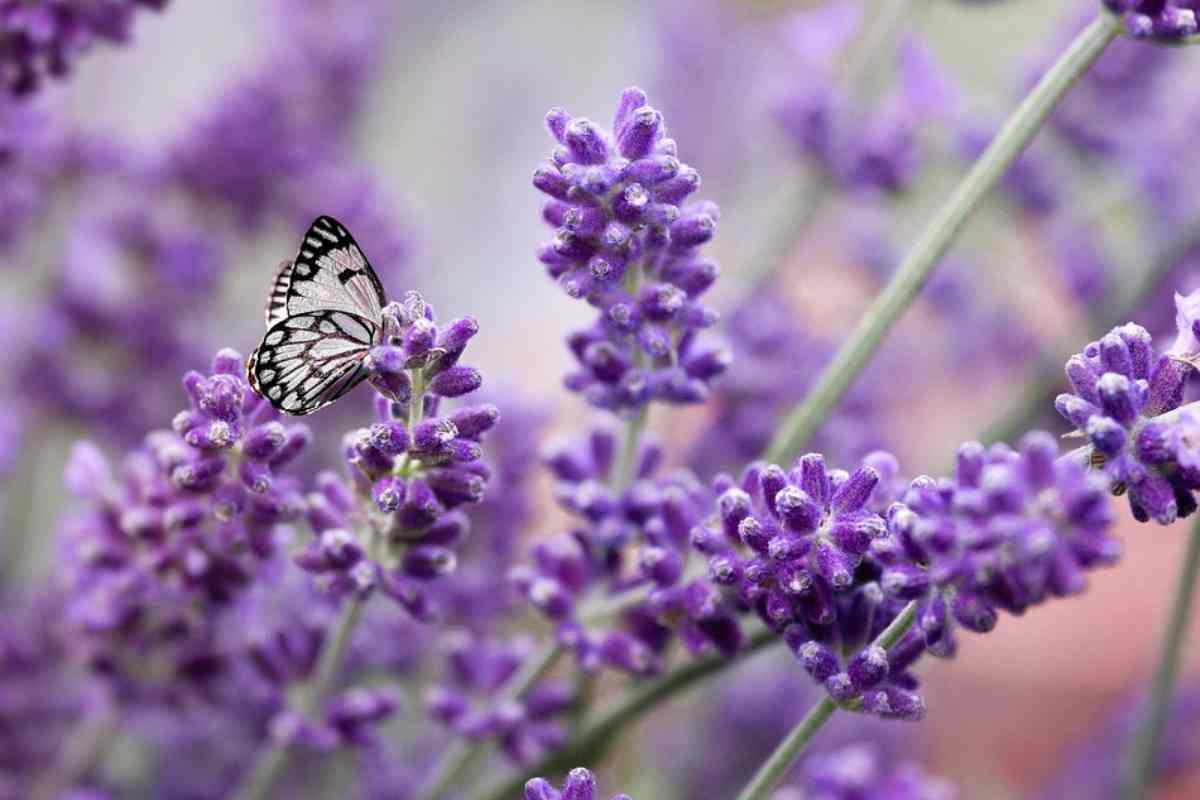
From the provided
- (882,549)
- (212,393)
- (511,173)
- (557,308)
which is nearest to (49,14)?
(212,393)

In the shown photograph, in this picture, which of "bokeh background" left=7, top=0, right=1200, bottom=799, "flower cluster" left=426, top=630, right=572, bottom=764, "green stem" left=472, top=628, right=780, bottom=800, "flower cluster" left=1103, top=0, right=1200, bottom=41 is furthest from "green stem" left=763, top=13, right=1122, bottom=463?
"bokeh background" left=7, top=0, right=1200, bottom=799

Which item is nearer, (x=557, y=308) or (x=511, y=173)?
(x=511, y=173)

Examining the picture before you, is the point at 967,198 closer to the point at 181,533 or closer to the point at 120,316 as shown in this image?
the point at 181,533

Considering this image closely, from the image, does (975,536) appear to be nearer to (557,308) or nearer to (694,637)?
(694,637)

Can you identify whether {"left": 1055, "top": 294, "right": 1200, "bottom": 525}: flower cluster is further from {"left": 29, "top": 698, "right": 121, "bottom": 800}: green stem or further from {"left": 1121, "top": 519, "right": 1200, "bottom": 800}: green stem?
{"left": 29, "top": 698, "right": 121, "bottom": 800}: green stem

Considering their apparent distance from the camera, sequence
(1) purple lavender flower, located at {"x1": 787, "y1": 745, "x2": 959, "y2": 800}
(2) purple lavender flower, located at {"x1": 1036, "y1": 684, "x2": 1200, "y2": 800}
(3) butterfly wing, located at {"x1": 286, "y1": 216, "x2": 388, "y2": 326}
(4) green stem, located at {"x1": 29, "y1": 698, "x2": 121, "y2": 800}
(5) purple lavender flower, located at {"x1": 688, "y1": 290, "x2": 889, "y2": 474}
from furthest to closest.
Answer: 1. (2) purple lavender flower, located at {"x1": 1036, "y1": 684, "x2": 1200, "y2": 800}
2. (5) purple lavender flower, located at {"x1": 688, "y1": 290, "x2": 889, "y2": 474}
3. (4) green stem, located at {"x1": 29, "y1": 698, "x2": 121, "y2": 800}
4. (1) purple lavender flower, located at {"x1": 787, "y1": 745, "x2": 959, "y2": 800}
5. (3) butterfly wing, located at {"x1": 286, "y1": 216, "x2": 388, "y2": 326}

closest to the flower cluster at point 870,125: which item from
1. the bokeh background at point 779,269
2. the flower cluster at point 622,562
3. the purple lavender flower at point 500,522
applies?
the bokeh background at point 779,269

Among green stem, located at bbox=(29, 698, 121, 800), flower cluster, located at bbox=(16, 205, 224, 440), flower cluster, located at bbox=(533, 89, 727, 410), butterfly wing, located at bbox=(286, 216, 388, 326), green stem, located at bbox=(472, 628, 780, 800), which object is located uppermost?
flower cluster, located at bbox=(16, 205, 224, 440)
